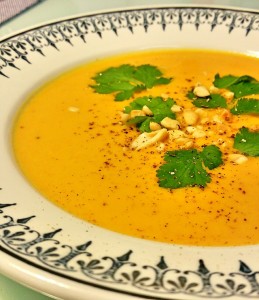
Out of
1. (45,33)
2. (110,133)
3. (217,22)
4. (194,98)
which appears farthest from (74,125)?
(217,22)

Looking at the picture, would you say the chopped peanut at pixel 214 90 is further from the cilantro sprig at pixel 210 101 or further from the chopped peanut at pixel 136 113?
the chopped peanut at pixel 136 113

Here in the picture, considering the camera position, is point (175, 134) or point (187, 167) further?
point (175, 134)

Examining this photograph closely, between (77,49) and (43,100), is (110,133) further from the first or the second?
(77,49)

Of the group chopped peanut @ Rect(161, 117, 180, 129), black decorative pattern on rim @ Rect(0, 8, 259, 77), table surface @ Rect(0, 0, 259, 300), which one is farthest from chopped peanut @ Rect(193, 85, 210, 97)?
table surface @ Rect(0, 0, 259, 300)

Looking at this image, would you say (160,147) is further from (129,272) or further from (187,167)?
(129,272)

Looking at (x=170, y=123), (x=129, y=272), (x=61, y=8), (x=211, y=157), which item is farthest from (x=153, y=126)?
(x=61, y=8)
